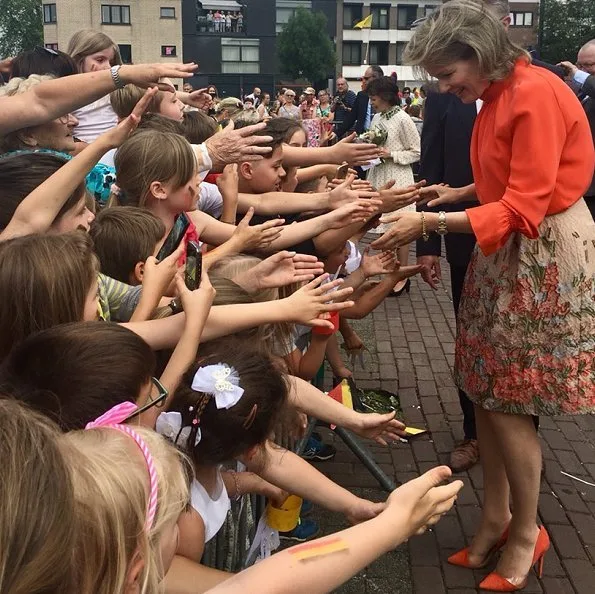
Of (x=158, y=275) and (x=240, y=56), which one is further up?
(x=240, y=56)

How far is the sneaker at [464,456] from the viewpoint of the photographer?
3.99m

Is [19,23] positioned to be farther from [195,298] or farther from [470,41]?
[195,298]

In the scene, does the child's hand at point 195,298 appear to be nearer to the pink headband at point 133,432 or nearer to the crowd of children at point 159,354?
the crowd of children at point 159,354

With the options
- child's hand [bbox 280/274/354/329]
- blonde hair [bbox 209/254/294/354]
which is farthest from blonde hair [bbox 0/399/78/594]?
blonde hair [bbox 209/254/294/354]

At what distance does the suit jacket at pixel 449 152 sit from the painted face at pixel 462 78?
1.11m

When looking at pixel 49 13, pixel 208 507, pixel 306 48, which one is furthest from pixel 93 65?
pixel 306 48

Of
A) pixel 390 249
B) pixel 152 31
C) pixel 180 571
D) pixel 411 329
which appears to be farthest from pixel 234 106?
pixel 152 31

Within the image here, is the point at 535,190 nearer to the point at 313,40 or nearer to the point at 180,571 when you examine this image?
the point at 180,571

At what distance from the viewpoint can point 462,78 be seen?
2.87 m

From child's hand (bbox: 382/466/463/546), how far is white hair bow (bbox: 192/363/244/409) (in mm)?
485

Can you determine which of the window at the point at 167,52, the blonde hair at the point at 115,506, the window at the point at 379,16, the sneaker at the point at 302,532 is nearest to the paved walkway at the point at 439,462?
the sneaker at the point at 302,532

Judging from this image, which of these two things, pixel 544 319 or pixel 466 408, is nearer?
pixel 544 319

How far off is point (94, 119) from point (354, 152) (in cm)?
168

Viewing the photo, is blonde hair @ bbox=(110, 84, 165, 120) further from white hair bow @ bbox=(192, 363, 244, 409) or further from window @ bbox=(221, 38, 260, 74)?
window @ bbox=(221, 38, 260, 74)
